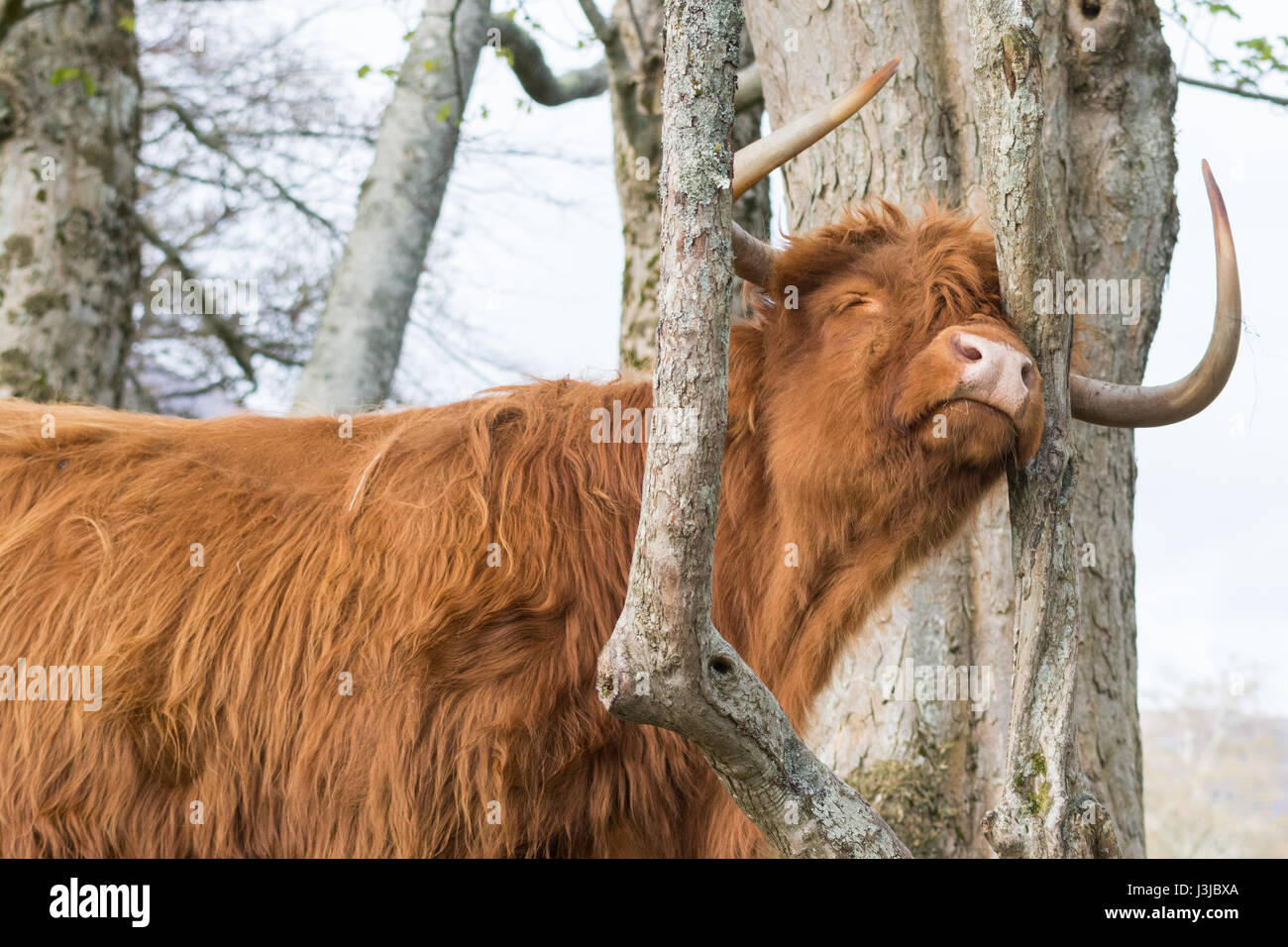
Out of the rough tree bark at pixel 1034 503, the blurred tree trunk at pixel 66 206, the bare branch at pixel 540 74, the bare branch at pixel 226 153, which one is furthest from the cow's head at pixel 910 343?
the bare branch at pixel 226 153

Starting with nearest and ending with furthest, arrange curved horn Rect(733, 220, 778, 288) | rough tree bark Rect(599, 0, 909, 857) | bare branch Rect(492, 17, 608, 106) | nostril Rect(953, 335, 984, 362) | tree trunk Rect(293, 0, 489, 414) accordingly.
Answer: rough tree bark Rect(599, 0, 909, 857)
nostril Rect(953, 335, 984, 362)
curved horn Rect(733, 220, 778, 288)
tree trunk Rect(293, 0, 489, 414)
bare branch Rect(492, 17, 608, 106)

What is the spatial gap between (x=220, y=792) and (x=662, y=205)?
212 cm

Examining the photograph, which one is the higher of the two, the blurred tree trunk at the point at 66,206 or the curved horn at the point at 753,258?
the blurred tree trunk at the point at 66,206

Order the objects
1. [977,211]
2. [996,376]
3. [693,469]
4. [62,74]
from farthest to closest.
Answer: [62,74]
[977,211]
[996,376]
[693,469]

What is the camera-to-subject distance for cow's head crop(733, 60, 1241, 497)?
10.4 feet

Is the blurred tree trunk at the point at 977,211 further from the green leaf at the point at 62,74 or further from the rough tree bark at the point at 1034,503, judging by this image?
the green leaf at the point at 62,74

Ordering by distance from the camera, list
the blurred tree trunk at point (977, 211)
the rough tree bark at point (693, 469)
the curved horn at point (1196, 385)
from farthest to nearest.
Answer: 1. the blurred tree trunk at point (977, 211)
2. the curved horn at point (1196, 385)
3. the rough tree bark at point (693, 469)

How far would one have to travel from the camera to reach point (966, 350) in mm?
3176

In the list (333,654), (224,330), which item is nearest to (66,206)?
(333,654)

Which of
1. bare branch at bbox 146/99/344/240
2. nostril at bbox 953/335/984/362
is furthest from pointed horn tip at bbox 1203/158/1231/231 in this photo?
bare branch at bbox 146/99/344/240

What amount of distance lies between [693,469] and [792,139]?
45.8 inches

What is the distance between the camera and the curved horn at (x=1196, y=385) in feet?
11.0

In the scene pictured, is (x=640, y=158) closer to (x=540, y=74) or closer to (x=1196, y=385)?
(x=540, y=74)

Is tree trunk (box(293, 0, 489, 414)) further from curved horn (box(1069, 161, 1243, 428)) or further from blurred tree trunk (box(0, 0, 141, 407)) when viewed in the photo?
curved horn (box(1069, 161, 1243, 428))
